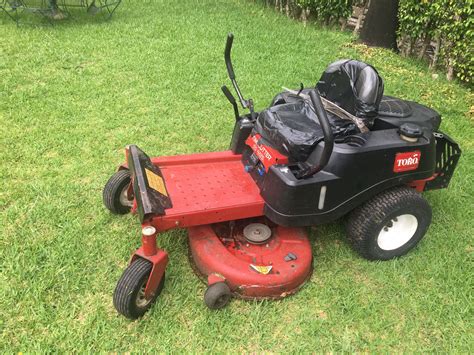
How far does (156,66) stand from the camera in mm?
5184

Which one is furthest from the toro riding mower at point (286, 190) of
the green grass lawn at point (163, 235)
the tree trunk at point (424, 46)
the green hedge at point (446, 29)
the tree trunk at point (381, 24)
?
the tree trunk at point (381, 24)

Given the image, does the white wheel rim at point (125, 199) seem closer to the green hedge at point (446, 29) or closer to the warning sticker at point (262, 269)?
the warning sticker at point (262, 269)

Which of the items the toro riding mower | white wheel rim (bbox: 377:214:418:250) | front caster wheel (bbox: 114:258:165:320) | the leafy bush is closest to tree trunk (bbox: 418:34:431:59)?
the leafy bush

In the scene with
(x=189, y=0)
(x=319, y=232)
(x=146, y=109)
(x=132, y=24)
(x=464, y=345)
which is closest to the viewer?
Answer: (x=464, y=345)

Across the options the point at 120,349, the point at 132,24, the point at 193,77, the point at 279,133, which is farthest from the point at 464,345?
the point at 132,24

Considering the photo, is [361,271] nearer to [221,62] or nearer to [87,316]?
[87,316]

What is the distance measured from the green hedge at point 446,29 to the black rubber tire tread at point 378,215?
2943mm

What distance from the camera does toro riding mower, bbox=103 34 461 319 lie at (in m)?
2.23

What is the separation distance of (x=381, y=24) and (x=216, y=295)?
5026mm

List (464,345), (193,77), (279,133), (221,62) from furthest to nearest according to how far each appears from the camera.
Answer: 1. (221,62)
2. (193,77)
3. (279,133)
4. (464,345)

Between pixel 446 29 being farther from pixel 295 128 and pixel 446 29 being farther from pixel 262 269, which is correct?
pixel 262 269

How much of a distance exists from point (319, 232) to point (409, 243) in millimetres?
554

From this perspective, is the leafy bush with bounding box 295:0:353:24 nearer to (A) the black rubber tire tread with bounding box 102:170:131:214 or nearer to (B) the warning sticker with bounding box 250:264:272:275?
(A) the black rubber tire tread with bounding box 102:170:131:214

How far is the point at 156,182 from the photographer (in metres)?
2.39
